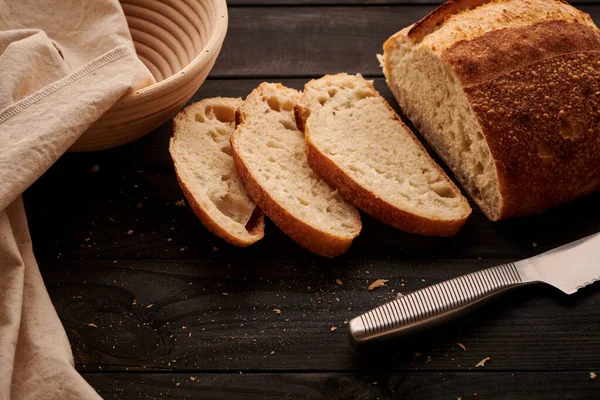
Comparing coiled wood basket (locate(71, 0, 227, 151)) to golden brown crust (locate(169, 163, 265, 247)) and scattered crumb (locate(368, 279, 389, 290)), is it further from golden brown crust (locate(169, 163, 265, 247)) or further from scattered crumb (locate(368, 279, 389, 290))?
scattered crumb (locate(368, 279, 389, 290))

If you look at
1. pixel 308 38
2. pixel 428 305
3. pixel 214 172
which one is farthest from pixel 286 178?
pixel 308 38

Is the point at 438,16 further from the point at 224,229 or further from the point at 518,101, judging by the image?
the point at 224,229

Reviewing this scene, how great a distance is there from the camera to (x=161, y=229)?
8.09ft

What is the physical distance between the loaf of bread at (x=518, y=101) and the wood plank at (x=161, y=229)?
0.10 meters

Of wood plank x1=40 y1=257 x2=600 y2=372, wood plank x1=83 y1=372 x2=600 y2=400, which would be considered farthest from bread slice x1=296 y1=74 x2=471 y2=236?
wood plank x1=83 y1=372 x2=600 y2=400

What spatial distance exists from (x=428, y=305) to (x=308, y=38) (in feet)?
5.47

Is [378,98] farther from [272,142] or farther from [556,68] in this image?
[556,68]

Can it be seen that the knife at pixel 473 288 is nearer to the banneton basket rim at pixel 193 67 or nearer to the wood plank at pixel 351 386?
the wood plank at pixel 351 386

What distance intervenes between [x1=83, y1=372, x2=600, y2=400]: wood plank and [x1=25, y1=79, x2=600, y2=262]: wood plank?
467mm

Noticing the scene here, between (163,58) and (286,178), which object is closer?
(286,178)

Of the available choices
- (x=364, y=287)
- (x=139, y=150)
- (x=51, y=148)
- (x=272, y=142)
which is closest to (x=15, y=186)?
(x=51, y=148)

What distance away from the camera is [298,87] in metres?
3.02

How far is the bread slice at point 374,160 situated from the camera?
2.39 metres

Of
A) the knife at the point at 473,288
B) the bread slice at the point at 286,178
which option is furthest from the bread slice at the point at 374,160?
the knife at the point at 473,288
